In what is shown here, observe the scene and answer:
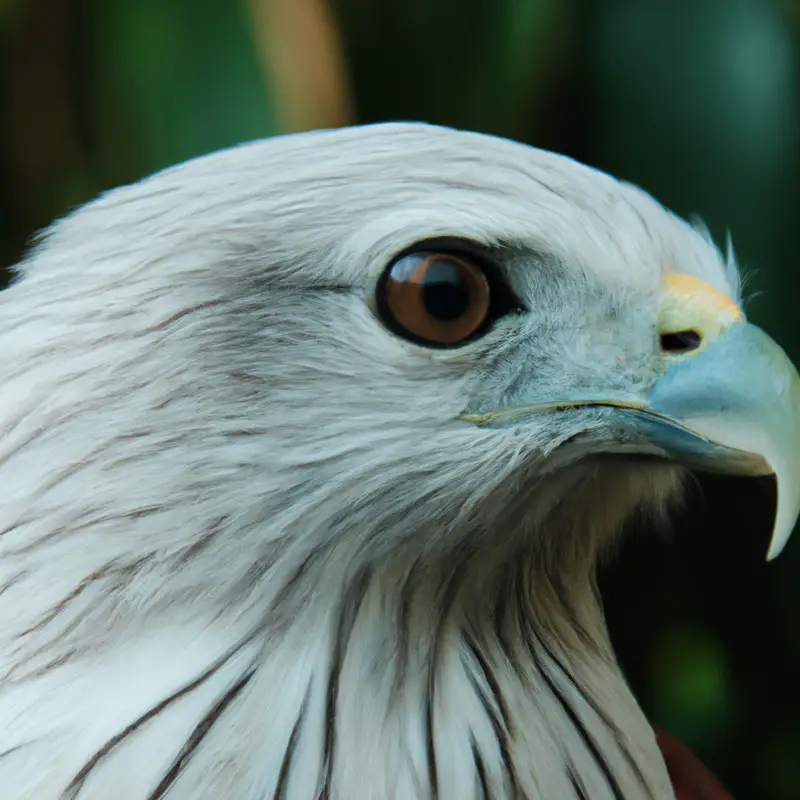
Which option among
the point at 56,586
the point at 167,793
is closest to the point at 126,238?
the point at 56,586

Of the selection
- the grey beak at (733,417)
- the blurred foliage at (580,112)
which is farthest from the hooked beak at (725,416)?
the blurred foliage at (580,112)

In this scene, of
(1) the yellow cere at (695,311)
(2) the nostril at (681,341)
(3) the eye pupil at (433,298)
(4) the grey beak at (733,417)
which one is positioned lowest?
(4) the grey beak at (733,417)

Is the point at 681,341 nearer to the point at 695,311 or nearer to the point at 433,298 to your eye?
the point at 695,311

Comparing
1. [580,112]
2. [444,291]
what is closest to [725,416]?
[444,291]

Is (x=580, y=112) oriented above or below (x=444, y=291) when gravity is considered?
above

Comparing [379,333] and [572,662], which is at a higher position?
[379,333]

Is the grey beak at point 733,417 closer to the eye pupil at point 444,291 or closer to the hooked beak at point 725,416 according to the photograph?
the hooked beak at point 725,416

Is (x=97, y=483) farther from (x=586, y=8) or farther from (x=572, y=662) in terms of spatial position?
(x=586, y=8)
